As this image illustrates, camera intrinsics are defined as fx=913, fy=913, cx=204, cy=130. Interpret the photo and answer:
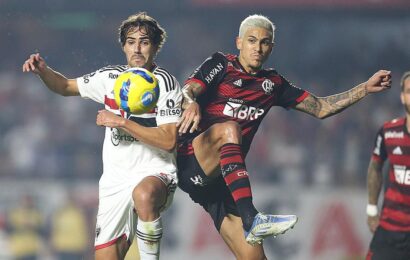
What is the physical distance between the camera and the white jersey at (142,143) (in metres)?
6.50

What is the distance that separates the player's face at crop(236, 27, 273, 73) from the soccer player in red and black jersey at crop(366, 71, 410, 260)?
1.42 m

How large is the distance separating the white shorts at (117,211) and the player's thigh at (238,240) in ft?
3.26

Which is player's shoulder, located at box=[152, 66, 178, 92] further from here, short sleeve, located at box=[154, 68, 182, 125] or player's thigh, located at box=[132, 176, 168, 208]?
player's thigh, located at box=[132, 176, 168, 208]

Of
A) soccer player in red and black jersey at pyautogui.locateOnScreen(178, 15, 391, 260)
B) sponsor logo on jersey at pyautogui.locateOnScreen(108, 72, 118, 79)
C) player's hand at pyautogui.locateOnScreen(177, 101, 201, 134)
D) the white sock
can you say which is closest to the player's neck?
soccer player in red and black jersey at pyautogui.locateOnScreen(178, 15, 391, 260)

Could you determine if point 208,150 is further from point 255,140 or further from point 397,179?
point 255,140

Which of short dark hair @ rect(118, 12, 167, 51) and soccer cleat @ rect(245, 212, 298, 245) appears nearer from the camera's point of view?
soccer cleat @ rect(245, 212, 298, 245)

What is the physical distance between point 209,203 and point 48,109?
8645mm

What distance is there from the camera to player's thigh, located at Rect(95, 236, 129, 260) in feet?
21.7

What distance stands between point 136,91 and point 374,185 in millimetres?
2944

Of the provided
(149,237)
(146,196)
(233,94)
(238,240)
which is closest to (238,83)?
(233,94)

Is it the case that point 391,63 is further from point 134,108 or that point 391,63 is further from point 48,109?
point 134,108

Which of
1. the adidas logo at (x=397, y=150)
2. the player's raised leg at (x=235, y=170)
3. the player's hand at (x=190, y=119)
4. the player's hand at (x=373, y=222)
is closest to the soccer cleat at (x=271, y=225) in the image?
the player's raised leg at (x=235, y=170)

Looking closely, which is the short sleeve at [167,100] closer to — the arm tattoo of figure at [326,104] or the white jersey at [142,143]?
the white jersey at [142,143]

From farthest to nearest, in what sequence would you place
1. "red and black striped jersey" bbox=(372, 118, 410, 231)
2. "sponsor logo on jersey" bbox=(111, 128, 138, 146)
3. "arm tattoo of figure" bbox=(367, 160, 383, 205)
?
"arm tattoo of figure" bbox=(367, 160, 383, 205) → "red and black striped jersey" bbox=(372, 118, 410, 231) → "sponsor logo on jersey" bbox=(111, 128, 138, 146)
